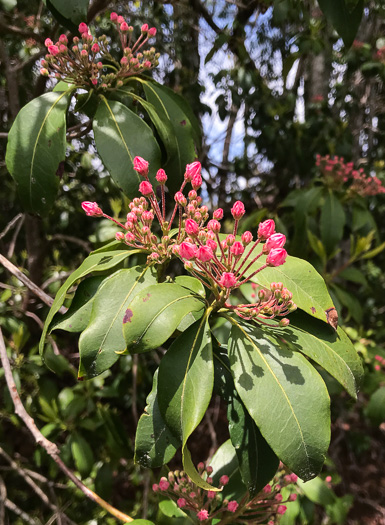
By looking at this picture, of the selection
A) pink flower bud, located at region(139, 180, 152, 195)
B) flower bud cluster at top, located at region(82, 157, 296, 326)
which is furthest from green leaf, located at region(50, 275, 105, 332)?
pink flower bud, located at region(139, 180, 152, 195)

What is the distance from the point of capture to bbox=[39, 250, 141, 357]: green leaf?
0.91 metres

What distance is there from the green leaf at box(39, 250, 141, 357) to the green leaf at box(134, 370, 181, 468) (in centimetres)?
28

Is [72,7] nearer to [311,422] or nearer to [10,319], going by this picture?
[311,422]

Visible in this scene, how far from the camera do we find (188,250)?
0.78m

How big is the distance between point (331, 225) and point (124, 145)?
1422 mm

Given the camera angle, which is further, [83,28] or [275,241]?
[83,28]

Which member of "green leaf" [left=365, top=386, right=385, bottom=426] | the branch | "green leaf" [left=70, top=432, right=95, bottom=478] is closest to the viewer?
the branch

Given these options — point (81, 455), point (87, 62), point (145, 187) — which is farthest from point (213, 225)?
point (81, 455)

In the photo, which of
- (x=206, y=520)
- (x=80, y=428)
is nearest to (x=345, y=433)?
(x=80, y=428)

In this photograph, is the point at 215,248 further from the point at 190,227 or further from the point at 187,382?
the point at 187,382

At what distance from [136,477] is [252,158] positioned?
264cm

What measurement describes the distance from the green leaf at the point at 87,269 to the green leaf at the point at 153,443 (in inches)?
11.2

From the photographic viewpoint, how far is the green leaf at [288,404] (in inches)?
30.2

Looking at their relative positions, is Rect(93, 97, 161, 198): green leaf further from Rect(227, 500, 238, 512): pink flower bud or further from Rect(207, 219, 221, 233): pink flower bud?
Rect(227, 500, 238, 512): pink flower bud
